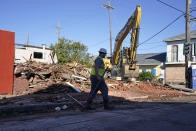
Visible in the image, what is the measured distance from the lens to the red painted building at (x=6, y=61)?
8.80 metres

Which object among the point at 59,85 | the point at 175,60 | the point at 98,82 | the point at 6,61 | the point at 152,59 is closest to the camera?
the point at 98,82

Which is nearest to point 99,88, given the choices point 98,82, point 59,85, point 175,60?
point 98,82

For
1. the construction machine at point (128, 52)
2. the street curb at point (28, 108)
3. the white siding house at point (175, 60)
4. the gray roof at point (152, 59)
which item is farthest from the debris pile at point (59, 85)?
the gray roof at point (152, 59)

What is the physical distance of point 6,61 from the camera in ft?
29.4

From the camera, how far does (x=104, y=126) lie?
3814 mm

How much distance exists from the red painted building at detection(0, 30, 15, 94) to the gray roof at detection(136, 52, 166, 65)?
77.5ft

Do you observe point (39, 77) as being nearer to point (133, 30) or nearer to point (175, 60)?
point (133, 30)

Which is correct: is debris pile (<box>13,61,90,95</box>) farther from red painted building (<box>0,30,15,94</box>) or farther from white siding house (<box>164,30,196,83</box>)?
white siding house (<box>164,30,196,83</box>)

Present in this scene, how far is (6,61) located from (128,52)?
8.21 metres

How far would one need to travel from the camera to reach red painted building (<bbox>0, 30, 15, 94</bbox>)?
28.9 ft

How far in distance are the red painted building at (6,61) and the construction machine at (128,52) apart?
24.7ft

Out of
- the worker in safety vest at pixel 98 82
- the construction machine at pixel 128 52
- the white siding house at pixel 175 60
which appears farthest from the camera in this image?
the white siding house at pixel 175 60

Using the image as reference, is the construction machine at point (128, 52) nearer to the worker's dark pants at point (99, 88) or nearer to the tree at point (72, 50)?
the worker's dark pants at point (99, 88)

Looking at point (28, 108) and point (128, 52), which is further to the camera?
point (128, 52)
